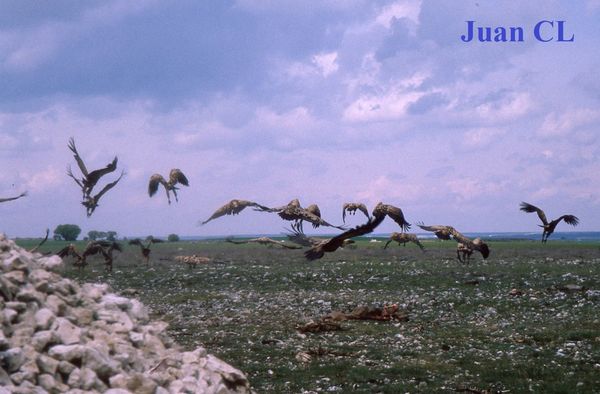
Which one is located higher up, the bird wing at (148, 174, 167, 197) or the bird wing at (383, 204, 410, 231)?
the bird wing at (148, 174, 167, 197)

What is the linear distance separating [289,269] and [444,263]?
7671mm

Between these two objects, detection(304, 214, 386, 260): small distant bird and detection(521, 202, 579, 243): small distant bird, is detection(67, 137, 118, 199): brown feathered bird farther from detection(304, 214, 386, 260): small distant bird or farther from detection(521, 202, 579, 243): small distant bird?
detection(521, 202, 579, 243): small distant bird

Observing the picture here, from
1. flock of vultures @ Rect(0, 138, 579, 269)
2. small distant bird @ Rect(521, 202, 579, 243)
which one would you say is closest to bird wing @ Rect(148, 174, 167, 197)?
flock of vultures @ Rect(0, 138, 579, 269)

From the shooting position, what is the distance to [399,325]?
15.5 metres

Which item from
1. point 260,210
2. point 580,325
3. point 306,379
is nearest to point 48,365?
point 260,210

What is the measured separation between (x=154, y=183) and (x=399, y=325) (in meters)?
6.07

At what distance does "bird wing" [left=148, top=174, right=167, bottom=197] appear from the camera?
13.0m

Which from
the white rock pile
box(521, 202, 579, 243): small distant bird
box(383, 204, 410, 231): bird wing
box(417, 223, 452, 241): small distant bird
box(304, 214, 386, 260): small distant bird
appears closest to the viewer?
the white rock pile

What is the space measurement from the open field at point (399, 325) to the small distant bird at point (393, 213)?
7.42ft

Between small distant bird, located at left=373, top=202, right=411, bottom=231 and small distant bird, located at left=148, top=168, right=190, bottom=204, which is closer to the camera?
small distant bird, located at left=373, top=202, right=411, bottom=231

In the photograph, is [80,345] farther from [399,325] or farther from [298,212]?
[399,325]

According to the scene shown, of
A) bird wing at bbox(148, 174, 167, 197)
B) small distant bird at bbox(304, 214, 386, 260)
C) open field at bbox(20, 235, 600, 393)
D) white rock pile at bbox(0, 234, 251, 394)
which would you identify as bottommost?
open field at bbox(20, 235, 600, 393)

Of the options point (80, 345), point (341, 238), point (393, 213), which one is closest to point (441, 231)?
point (393, 213)

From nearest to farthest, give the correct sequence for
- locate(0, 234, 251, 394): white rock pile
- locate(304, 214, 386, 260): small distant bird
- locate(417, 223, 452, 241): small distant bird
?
locate(0, 234, 251, 394): white rock pile < locate(304, 214, 386, 260): small distant bird < locate(417, 223, 452, 241): small distant bird
